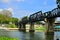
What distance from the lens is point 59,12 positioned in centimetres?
10181

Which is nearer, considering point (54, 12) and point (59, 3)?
point (59, 3)

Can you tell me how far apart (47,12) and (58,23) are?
7331cm

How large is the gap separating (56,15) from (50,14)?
30.5 ft

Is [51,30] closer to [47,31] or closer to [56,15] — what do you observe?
[47,31]

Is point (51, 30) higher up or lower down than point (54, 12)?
lower down

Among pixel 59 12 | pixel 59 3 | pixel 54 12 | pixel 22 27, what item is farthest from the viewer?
pixel 22 27

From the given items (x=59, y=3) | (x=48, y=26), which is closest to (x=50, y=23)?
(x=48, y=26)

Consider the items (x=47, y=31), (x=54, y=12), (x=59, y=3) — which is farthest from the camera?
(x=47, y=31)

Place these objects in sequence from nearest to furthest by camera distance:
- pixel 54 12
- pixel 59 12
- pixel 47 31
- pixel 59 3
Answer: pixel 59 3
pixel 59 12
pixel 54 12
pixel 47 31

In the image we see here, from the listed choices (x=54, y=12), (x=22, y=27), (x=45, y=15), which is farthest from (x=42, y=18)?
(x=22, y=27)

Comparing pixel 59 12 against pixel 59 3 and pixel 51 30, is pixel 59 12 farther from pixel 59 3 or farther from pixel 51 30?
pixel 59 3

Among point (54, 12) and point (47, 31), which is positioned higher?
point (54, 12)

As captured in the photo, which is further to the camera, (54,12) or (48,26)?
(48,26)

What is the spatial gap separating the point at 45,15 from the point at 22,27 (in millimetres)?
70766
